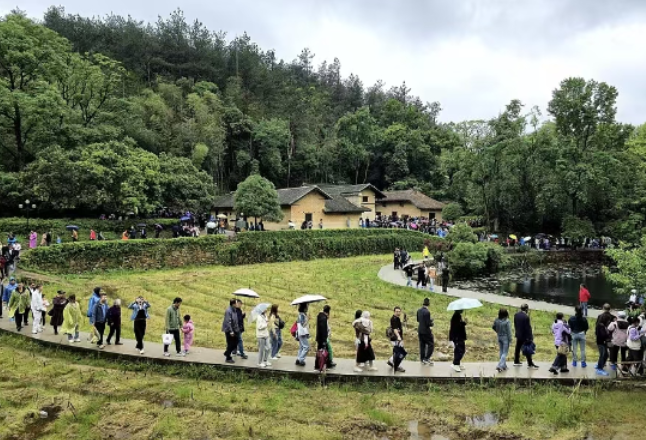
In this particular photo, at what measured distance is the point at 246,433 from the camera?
26.9 ft

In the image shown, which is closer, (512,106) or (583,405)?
(583,405)

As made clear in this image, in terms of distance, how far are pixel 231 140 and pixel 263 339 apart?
5318cm

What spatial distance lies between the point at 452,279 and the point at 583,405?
75.4 ft

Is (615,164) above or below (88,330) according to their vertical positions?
above

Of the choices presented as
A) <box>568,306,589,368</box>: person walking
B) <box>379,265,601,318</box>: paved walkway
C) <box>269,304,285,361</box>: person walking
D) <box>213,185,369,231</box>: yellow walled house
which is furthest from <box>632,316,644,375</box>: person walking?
<box>213,185,369,231</box>: yellow walled house

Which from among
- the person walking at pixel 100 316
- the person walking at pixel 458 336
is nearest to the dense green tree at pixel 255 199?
the person walking at pixel 100 316

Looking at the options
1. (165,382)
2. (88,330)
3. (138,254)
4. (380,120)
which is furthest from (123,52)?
(165,382)

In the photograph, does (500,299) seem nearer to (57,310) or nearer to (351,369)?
(351,369)

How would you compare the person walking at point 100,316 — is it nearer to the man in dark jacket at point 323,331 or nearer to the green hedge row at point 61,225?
the man in dark jacket at point 323,331

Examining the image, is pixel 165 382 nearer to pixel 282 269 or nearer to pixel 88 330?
pixel 88 330

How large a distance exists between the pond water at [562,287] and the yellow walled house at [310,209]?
726 inches

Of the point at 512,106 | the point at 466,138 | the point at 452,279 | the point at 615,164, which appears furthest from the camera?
the point at 466,138

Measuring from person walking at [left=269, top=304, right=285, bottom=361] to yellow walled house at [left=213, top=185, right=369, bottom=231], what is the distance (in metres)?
30.8

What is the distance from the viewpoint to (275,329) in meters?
11.2
